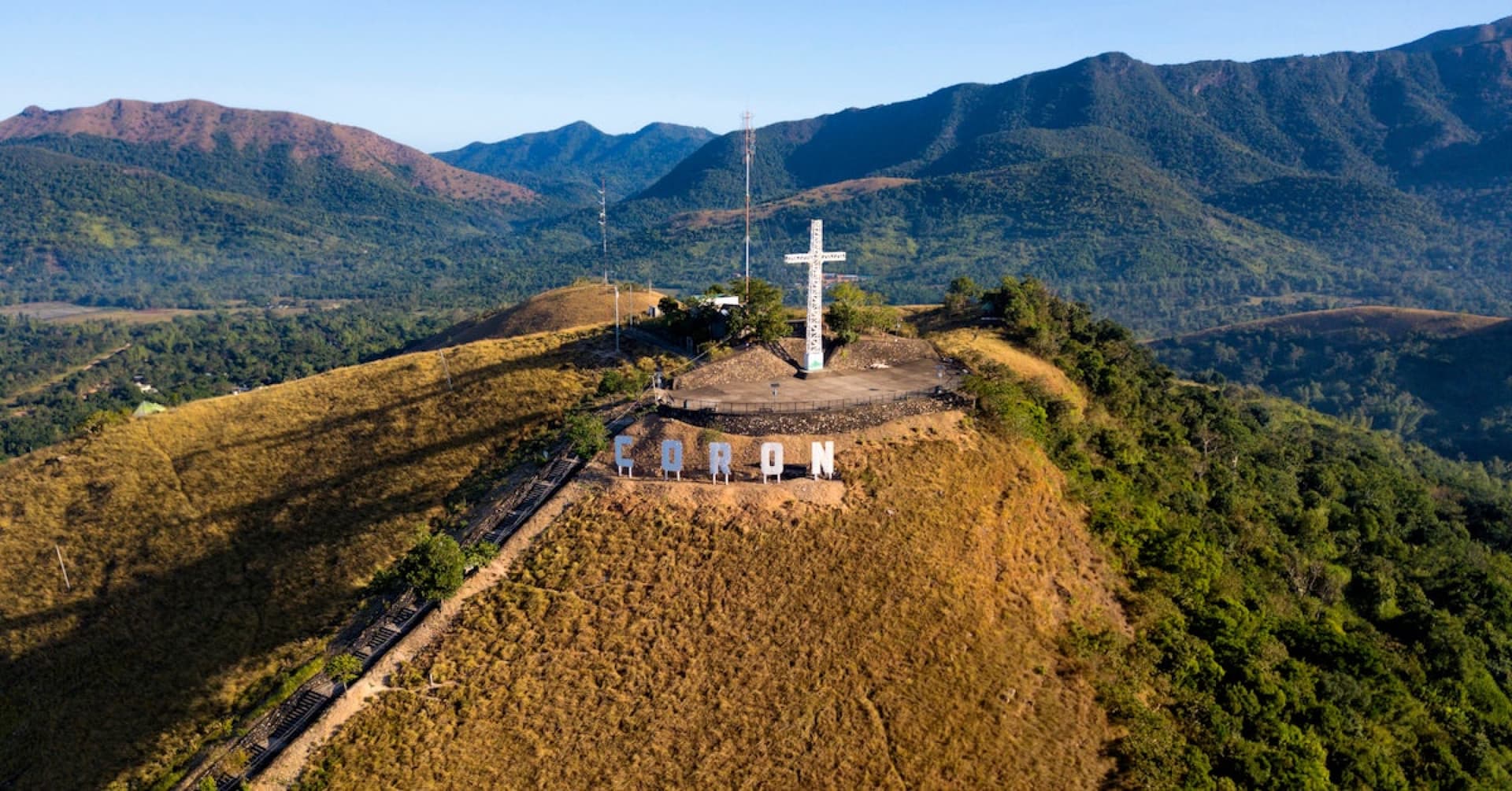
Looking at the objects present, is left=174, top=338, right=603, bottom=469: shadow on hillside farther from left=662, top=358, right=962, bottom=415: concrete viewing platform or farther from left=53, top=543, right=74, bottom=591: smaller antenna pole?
left=662, top=358, right=962, bottom=415: concrete viewing platform

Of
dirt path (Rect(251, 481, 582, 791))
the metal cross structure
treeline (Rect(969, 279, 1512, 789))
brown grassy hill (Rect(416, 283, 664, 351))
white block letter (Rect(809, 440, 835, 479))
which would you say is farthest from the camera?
brown grassy hill (Rect(416, 283, 664, 351))

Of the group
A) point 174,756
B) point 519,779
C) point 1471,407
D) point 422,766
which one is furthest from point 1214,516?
point 1471,407

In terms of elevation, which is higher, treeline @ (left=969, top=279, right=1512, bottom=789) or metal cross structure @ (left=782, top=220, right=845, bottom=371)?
metal cross structure @ (left=782, top=220, right=845, bottom=371)

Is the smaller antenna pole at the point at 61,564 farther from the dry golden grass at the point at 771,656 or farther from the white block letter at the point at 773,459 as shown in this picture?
the white block letter at the point at 773,459

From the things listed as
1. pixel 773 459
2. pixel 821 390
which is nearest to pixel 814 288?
pixel 821 390

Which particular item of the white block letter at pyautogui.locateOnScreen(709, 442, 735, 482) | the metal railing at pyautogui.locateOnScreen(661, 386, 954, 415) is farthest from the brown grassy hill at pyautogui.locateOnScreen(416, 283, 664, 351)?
the white block letter at pyautogui.locateOnScreen(709, 442, 735, 482)

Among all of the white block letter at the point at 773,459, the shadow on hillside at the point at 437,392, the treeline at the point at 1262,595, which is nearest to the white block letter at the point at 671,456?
the white block letter at the point at 773,459
